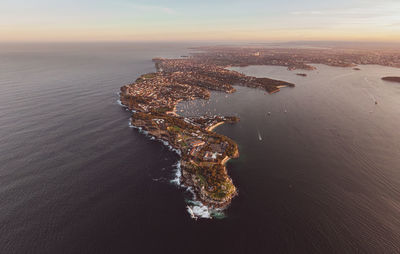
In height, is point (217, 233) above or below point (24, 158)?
Result: below

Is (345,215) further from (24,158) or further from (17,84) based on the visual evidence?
(17,84)

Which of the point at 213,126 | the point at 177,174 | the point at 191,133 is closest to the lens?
the point at 177,174

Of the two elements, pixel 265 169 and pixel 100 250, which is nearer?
pixel 100 250

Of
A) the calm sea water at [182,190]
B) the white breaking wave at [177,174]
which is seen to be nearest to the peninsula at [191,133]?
the white breaking wave at [177,174]

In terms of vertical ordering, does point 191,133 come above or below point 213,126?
above

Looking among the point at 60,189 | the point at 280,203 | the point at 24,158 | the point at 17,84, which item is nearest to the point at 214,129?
the point at 280,203

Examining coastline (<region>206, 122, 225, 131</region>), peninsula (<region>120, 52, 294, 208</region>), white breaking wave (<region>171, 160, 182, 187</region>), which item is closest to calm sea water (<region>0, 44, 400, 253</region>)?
white breaking wave (<region>171, 160, 182, 187</region>)

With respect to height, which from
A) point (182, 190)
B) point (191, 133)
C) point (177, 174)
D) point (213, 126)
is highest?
point (191, 133)

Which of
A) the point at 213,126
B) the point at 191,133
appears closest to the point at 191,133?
the point at 191,133

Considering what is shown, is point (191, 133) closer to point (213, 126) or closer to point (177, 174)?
point (213, 126)

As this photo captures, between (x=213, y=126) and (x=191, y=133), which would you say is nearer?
(x=191, y=133)
